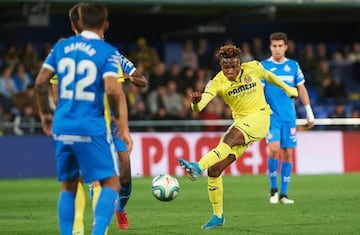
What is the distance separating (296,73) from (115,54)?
751cm

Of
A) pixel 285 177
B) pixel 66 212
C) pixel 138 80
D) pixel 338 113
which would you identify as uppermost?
pixel 138 80

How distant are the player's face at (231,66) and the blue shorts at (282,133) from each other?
12.5ft

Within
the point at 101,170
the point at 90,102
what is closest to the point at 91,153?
the point at 101,170

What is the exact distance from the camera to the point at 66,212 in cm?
890

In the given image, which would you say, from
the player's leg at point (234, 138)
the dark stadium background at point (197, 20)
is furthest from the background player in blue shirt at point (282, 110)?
the dark stadium background at point (197, 20)

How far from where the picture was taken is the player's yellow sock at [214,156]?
38.2 ft

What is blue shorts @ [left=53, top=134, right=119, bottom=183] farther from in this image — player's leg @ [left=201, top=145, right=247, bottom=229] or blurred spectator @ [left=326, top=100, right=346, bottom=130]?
blurred spectator @ [left=326, top=100, right=346, bottom=130]

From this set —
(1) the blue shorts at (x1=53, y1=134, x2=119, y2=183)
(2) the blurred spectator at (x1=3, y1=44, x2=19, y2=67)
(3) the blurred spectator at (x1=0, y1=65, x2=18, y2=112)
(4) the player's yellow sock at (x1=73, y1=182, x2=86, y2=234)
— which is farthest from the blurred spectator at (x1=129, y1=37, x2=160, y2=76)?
(1) the blue shorts at (x1=53, y1=134, x2=119, y2=183)

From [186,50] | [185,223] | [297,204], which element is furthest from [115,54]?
[186,50]

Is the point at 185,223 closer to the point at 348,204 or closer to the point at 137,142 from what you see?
the point at 348,204

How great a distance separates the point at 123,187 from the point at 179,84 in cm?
1444

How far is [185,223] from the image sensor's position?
1224 centimetres

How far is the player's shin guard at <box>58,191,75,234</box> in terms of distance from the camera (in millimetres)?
8891

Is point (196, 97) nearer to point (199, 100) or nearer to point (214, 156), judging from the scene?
point (199, 100)
